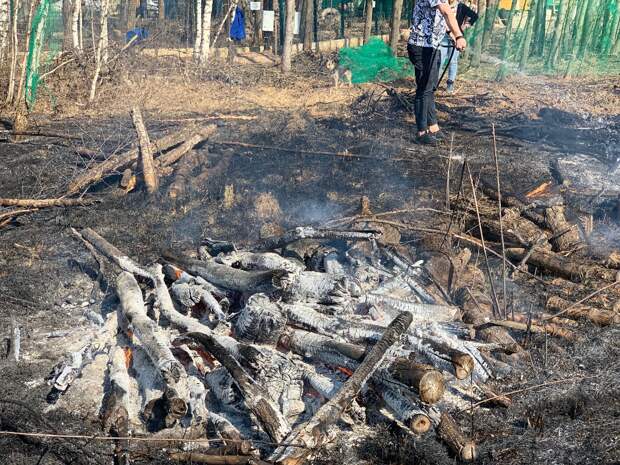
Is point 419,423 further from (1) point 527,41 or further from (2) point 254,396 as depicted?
(1) point 527,41

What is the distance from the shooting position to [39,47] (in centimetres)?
1143

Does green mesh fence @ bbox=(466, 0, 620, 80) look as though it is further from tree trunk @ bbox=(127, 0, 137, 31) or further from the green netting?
tree trunk @ bbox=(127, 0, 137, 31)

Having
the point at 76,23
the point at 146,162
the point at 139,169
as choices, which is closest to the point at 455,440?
the point at 146,162

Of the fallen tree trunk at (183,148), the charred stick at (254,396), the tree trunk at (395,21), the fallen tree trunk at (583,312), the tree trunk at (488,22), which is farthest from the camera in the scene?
the tree trunk at (395,21)

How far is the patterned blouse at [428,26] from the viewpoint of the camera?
8.68 metres

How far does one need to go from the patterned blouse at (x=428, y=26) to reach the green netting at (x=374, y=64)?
5.82m

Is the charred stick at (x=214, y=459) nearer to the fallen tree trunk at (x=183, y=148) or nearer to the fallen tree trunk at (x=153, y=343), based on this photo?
the fallen tree trunk at (x=153, y=343)

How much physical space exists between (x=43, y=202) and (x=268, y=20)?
13443 mm

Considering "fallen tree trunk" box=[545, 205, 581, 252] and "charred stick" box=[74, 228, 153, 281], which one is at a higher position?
"fallen tree trunk" box=[545, 205, 581, 252]

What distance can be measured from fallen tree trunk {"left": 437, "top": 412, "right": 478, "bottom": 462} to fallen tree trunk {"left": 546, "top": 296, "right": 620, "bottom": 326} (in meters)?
1.65

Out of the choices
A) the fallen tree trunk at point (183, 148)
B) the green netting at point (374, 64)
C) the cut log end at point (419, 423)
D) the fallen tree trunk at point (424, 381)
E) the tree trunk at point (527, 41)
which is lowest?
the cut log end at point (419, 423)

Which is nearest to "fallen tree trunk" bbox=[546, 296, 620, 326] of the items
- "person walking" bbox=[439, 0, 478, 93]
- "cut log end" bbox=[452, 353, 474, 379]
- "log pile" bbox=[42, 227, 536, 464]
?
"log pile" bbox=[42, 227, 536, 464]

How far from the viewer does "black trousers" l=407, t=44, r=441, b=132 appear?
8789 millimetres

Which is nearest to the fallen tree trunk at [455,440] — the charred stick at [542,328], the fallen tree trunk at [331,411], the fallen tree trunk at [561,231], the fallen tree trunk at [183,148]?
the fallen tree trunk at [331,411]
